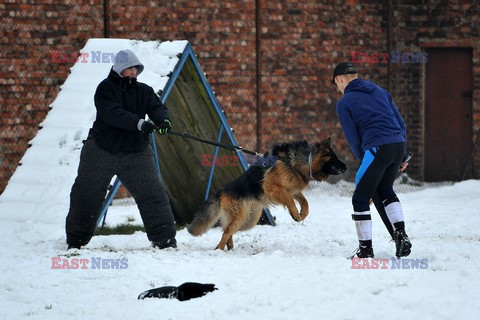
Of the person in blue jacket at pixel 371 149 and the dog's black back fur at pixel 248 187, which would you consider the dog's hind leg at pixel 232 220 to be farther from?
the person in blue jacket at pixel 371 149

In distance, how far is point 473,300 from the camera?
597 centimetres

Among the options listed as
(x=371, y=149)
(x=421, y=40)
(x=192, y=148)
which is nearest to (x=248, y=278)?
(x=371, y=149)

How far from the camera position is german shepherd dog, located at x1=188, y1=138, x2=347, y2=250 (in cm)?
898

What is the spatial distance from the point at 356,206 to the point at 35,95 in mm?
6956

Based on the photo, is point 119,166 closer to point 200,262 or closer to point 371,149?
point 200,262

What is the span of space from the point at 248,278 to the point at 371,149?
153 centimetres

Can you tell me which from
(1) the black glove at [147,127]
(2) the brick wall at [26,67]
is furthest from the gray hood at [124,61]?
(2) the brick wall at [26,67]

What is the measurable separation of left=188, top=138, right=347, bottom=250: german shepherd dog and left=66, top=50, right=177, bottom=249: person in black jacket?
2.13ft

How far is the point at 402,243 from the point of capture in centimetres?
734

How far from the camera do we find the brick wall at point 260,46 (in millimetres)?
12914

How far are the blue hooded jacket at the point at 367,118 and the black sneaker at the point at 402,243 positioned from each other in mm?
727

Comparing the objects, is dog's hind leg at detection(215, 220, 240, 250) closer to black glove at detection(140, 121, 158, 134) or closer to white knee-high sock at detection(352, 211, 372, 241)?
black glove at detection(140, 121, 158, 134)

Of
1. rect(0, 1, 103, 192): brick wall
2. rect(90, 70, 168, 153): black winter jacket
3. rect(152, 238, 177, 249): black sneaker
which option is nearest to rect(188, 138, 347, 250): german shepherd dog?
Result: rect(152, 238, 177, 249): black sneaker

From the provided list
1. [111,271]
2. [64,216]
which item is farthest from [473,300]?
[64,216]
